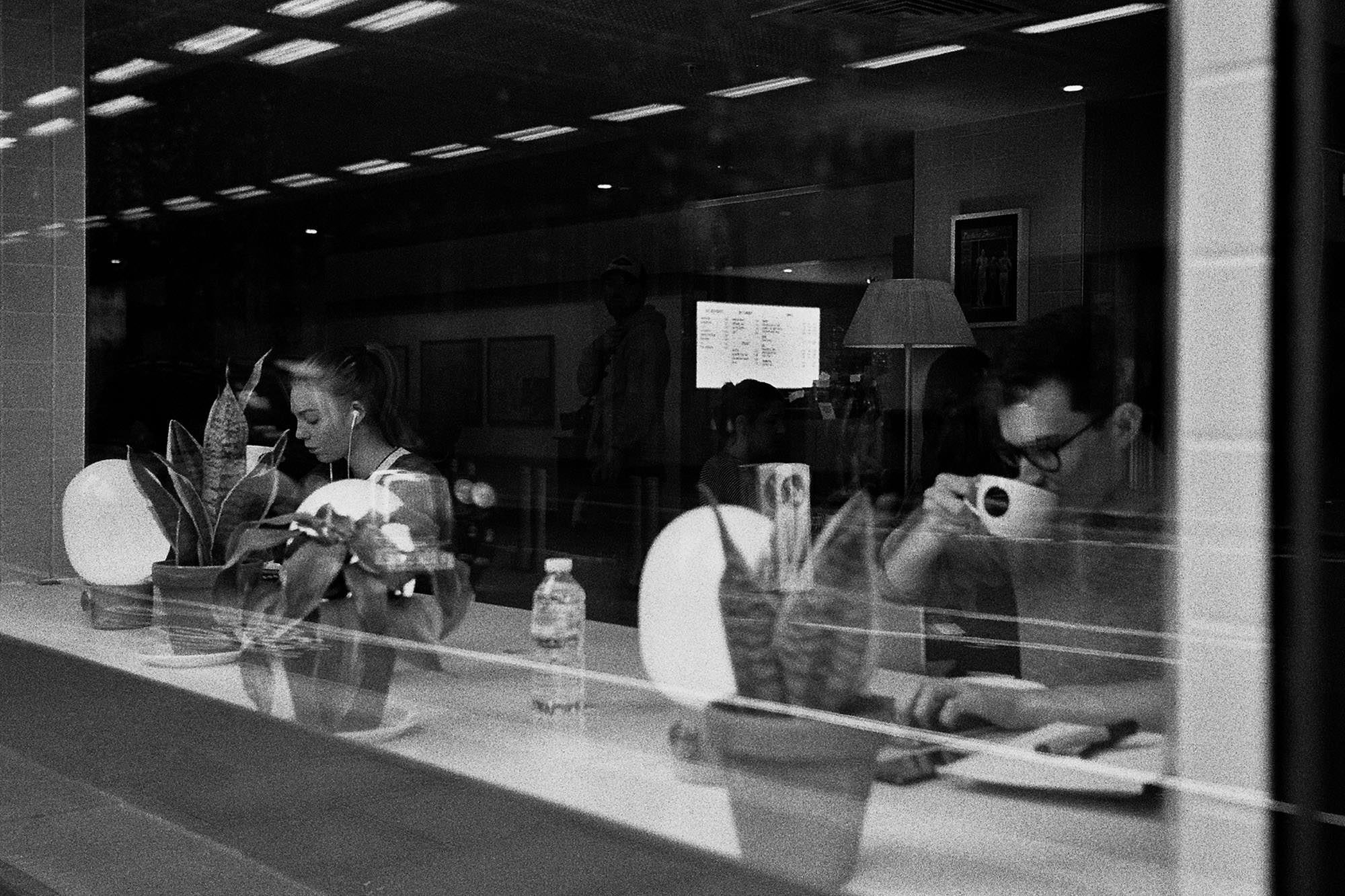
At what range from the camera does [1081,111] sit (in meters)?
1.08

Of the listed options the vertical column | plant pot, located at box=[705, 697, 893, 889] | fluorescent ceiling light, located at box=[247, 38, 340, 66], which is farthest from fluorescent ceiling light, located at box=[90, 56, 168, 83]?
the vertical column

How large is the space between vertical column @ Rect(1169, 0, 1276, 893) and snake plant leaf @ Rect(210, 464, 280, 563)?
3.03 feet

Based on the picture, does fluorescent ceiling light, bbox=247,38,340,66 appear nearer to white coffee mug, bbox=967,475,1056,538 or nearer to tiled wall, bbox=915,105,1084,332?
tiled wall, bbox=915,105,1084,332

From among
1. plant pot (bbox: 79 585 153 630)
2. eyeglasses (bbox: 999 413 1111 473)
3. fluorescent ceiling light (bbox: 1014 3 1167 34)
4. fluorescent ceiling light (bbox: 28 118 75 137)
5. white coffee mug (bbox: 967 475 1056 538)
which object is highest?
fluorescent ceiling light (bbox: 28 118 75 137)

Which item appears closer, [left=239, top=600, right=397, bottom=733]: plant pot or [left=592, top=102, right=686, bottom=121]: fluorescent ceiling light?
[left=239, top=600, right=397, bottom=733]: plant pot

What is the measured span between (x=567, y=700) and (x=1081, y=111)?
0.58 m

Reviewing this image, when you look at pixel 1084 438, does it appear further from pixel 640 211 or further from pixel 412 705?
pixel 640 211

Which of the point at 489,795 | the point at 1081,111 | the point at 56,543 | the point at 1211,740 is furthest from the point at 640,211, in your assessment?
the point at 1211,740

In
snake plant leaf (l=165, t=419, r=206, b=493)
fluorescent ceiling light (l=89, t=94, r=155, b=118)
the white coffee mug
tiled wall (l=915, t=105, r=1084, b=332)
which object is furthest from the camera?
fluorescent ceiling light (l=89, t=94, r=155, b=118)

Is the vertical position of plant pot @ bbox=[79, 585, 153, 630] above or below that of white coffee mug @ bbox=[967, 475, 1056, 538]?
below

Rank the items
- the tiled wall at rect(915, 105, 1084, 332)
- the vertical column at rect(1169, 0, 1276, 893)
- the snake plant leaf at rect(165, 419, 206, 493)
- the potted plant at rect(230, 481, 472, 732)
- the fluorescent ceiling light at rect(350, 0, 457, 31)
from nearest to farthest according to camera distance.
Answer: the vertical column at rect(1169, 0, 1276, 893) < the tiled wall at rect(915, 105, 1084, 332) < the potted plant at rect(230, 481, 472, 732) < the snake plant leaf at rect(165, 419, 206, 493) < the fluorescent ceiling light at rect(350, 0, 457, 31)

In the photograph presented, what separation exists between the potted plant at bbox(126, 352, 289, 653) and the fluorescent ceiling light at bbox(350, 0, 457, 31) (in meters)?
0.78

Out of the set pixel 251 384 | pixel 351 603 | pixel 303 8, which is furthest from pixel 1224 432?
pixel 303 8

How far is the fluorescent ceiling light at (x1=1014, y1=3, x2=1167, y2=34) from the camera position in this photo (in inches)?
38.4
